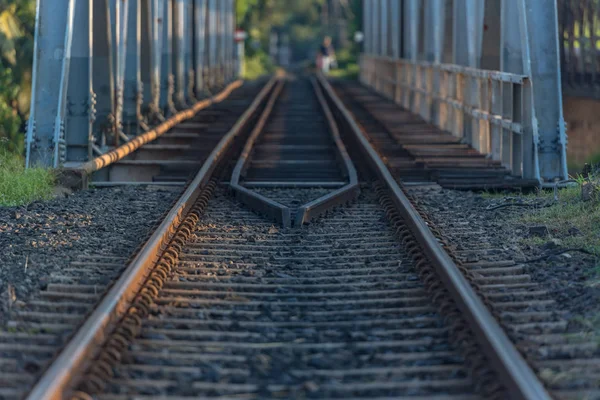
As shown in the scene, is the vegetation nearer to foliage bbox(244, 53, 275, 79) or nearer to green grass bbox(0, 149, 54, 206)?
foliage bbox(244, 53, 275, 79)

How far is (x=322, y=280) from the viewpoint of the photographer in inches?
235

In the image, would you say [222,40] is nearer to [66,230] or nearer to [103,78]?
[103,78]

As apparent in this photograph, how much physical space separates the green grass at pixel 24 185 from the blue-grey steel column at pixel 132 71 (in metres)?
5.40

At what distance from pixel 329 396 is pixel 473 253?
2735 millimetres

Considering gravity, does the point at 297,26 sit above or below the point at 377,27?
above

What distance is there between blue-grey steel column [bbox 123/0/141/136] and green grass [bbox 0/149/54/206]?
540 cm

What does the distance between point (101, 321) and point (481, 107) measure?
349 inches

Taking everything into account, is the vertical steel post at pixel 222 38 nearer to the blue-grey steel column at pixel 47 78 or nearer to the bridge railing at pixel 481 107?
the bridge railing at pixel 481 107

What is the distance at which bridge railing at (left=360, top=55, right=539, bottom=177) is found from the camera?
10164 mm

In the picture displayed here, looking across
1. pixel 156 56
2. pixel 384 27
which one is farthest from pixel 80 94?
pixel 384 27

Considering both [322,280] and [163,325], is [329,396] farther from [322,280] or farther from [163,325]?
[322,280]

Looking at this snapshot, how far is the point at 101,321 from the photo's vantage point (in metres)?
4.62

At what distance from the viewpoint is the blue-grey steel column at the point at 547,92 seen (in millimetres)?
9797

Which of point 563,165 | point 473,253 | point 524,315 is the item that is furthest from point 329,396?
point 563,165
